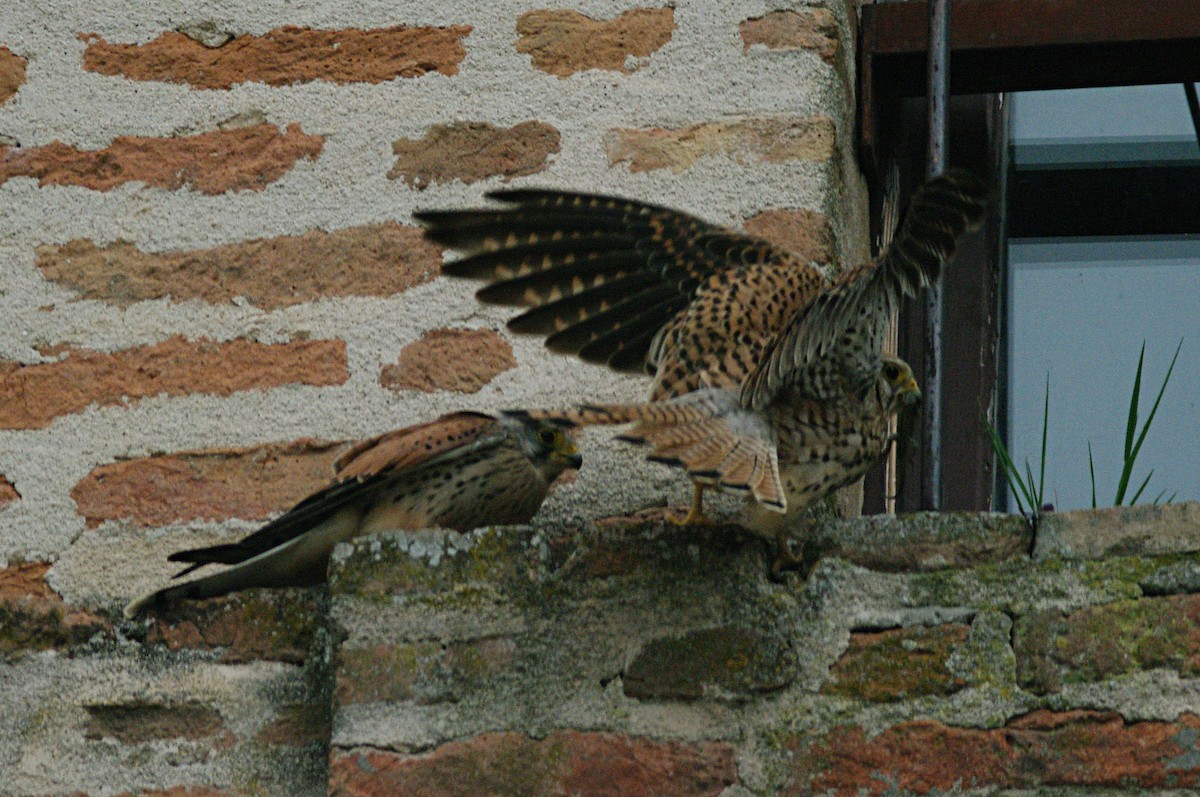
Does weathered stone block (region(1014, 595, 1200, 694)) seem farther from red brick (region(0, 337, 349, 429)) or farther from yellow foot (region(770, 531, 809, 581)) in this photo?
red brick (region(0, 337, 349, 429))

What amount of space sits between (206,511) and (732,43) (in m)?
1.19

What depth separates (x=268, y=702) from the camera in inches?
114

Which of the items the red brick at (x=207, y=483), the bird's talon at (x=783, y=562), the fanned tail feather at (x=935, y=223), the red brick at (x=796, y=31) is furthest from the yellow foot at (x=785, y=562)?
the red brick at (x=796, y=31)

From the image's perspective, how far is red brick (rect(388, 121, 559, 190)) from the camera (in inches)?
Result: 132

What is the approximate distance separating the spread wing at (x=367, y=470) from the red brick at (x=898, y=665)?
621 millimetres

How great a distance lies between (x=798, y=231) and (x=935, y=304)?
261 mm

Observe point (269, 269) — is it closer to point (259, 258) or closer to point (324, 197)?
point (259, 258)

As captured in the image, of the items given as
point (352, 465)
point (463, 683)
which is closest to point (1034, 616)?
point (463, 683)

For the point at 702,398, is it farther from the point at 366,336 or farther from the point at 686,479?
the point at 366,336

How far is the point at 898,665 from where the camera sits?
2.68 meters

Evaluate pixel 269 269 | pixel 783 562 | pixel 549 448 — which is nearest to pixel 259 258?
pixel 269 269

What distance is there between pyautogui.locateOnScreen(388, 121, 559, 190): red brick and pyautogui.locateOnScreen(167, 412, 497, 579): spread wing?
0.58 meters

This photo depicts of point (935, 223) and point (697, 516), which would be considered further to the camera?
point (697, 516)

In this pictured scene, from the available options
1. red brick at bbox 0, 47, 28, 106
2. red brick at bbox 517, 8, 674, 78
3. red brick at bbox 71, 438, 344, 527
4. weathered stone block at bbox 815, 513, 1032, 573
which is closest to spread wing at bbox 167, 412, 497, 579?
red brick at bbox 71, 438, 344, 527
